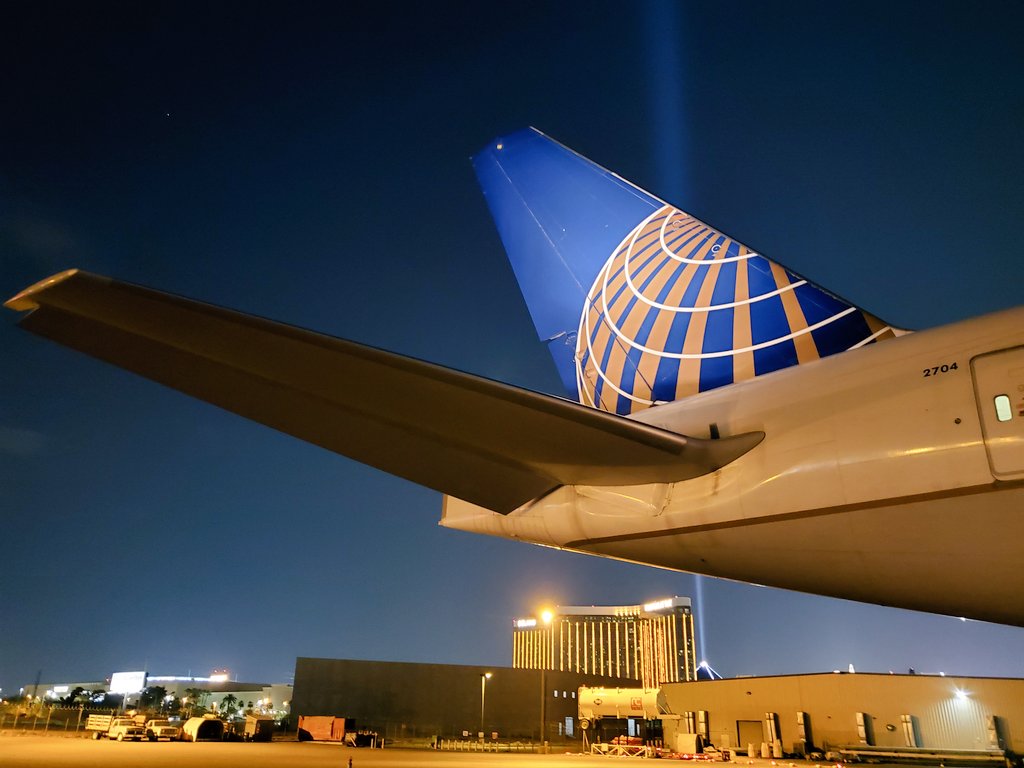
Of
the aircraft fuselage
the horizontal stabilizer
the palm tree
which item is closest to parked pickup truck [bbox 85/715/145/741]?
the horizontal stabilizer

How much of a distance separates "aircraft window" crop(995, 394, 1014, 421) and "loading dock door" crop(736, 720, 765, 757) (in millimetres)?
32064

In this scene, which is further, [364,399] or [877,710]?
[877,710]

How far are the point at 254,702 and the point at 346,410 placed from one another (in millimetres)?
117640

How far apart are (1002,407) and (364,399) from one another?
4.30 m

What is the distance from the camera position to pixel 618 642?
17900 centimetres

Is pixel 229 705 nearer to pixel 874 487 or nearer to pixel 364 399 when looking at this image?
pixel 364 399

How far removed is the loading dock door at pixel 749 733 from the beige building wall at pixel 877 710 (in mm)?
45

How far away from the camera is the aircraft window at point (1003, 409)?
470 cm

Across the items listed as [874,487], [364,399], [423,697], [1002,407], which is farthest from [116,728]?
[1002,407]

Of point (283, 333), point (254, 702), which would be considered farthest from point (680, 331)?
point (254, 702)

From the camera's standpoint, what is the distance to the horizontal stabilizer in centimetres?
419

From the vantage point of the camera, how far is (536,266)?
9805mm

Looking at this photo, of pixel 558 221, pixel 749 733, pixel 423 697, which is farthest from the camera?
pixel 423 697

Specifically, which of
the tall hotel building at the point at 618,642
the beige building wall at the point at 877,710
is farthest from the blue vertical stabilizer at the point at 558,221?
the tall hotel building at the point at 618,642
